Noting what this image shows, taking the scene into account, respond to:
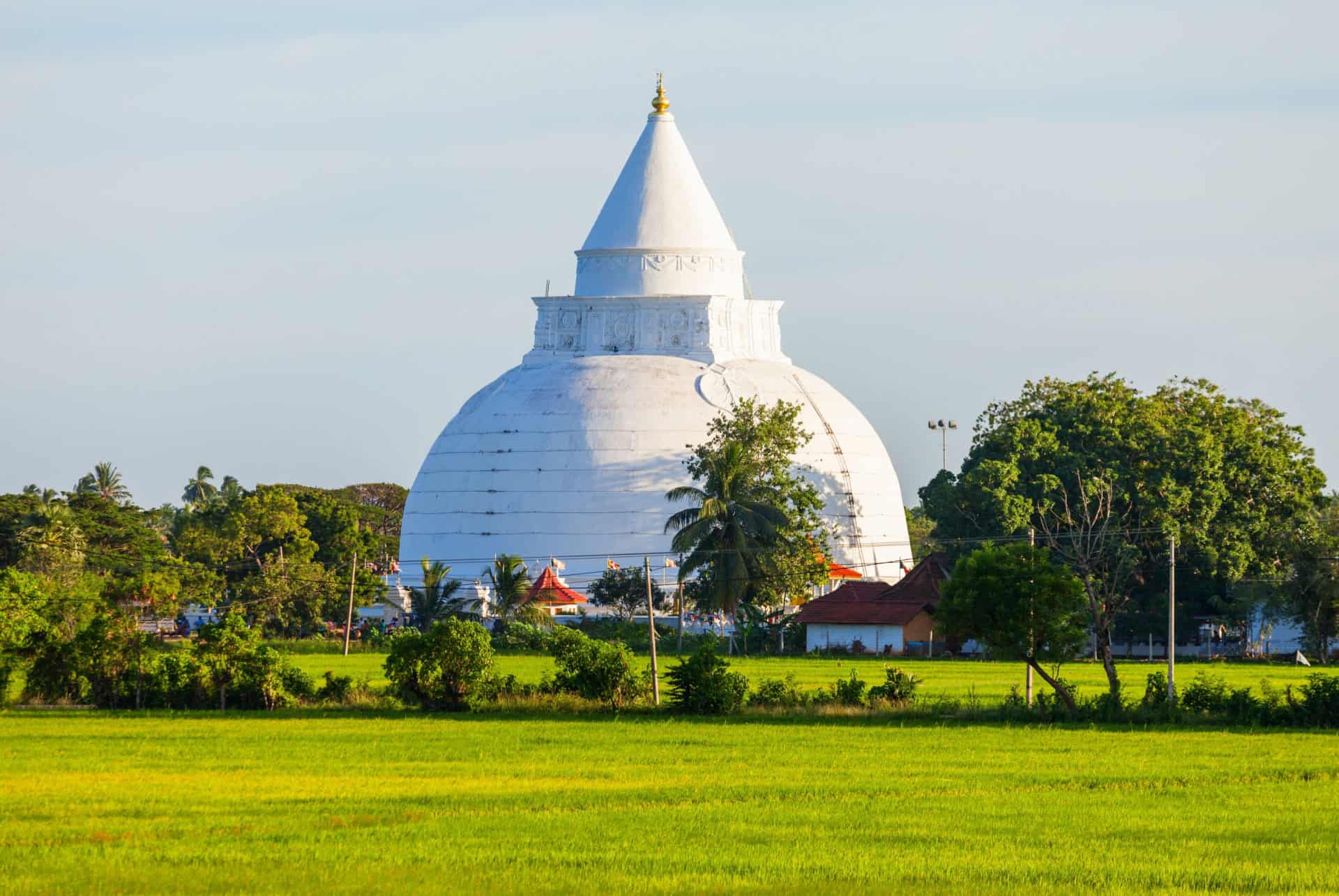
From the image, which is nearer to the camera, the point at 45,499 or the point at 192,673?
A: the point at 192,673

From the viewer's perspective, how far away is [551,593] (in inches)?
2606

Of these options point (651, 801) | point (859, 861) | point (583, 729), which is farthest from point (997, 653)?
point (859, 861)

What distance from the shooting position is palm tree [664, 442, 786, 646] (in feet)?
194

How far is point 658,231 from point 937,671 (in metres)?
27.3

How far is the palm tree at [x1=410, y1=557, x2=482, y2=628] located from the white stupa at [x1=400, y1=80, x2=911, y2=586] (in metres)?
2.06

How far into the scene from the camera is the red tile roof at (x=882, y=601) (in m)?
61.0

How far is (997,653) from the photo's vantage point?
39000 millimetres

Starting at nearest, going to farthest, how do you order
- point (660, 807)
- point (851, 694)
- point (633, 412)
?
1. point (660, 807)
2. point (851, 694)
3. point (633, 412)

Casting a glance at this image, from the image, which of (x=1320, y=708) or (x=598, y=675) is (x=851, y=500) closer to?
(x=598, y=675)

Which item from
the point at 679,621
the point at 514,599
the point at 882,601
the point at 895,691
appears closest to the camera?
the point at 895,691

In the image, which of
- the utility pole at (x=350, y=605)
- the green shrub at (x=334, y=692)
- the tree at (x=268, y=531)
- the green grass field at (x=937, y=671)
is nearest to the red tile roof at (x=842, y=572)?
the green grass field at (x=937, y=671)

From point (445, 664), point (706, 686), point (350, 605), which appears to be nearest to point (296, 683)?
point (445, 664)

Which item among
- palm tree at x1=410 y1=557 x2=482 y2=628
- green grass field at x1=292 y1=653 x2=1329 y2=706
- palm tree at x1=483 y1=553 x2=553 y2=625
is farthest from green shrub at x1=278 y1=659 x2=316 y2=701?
palm tree at x1=483 y1=553 x2=553 y2=625

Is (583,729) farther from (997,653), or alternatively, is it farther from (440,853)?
(440,853)
